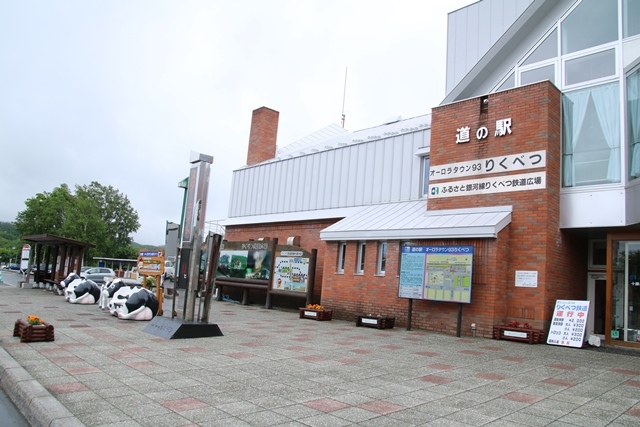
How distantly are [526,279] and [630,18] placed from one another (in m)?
7.09

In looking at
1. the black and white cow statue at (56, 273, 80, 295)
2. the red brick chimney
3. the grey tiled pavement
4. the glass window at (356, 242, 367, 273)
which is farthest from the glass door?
the black and white cow statue at (56, 273, 80, 295)

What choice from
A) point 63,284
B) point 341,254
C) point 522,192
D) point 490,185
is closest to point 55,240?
point 63,284

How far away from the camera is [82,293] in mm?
16844

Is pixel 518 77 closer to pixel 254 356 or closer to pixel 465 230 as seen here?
pixel 465 230

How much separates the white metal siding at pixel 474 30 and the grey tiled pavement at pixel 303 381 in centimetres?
946

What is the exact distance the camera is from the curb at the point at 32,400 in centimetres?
447

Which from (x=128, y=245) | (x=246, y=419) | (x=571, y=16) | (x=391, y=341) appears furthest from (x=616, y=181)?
(x=128, y=245)

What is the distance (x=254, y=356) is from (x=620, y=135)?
1014 cm

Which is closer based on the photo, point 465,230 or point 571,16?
point 465,230

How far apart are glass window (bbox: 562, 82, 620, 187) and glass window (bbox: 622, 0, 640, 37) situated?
1.37m

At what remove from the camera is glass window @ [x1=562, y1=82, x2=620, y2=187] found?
11945 millimetres

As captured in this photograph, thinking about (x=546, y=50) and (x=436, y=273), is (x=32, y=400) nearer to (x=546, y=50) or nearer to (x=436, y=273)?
(x=436, y=273)

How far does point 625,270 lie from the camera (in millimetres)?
11875

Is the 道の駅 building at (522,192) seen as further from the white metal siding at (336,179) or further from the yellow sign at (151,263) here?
the yellow sign at (151,263)
